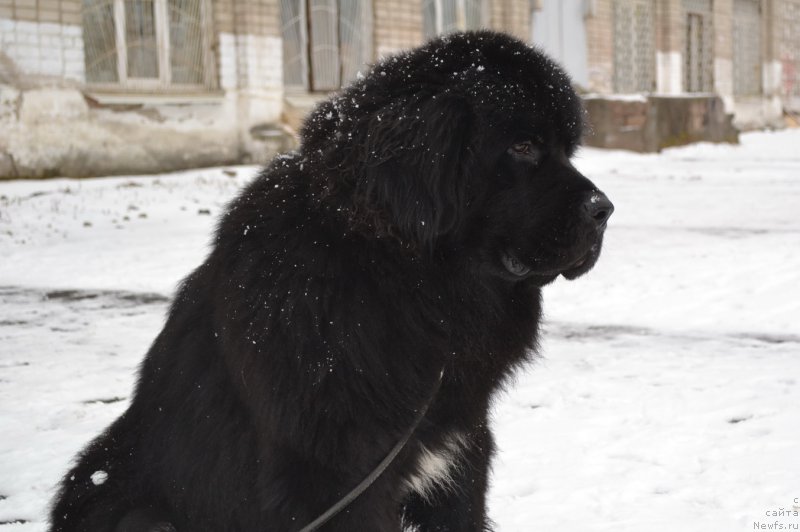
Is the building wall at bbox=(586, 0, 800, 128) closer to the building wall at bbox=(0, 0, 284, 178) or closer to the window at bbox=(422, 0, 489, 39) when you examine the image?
the window at bbox=(422, 0, 489, 39)

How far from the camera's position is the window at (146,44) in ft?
40.5

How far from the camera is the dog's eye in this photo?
2235 millimetres

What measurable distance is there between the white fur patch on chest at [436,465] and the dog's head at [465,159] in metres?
0.45

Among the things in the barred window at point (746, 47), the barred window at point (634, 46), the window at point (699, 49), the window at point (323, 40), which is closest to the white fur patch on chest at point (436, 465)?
the window at point (323, 40)

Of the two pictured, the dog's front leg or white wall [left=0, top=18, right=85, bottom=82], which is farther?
white wall [left=0, top=18, right=85, bottom=82]

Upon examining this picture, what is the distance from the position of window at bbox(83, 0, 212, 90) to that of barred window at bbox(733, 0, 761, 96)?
20334mm

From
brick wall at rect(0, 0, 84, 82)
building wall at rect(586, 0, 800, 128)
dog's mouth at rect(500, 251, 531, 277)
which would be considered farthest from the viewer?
building wall at rect(586, 0, 800, 128)

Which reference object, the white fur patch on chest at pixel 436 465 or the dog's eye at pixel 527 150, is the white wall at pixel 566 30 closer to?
the dog's eye at pixel 527 150

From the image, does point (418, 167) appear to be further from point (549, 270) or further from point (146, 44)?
point (146, 44)

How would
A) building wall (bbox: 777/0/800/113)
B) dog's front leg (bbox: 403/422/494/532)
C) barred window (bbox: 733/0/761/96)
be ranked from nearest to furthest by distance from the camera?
1. dog's front leg (bbox: 403/422/494/532)
2. barred window (bbox: 733/0/761/96)
3. building wall (bbox: 777/0/800/113)

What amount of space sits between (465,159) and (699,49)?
2656 centimetres

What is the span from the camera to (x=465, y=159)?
217 centimetres

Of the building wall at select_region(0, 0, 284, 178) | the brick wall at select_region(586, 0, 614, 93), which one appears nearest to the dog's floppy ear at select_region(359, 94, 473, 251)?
the building wall at select_region(0, 0, 284, 178)

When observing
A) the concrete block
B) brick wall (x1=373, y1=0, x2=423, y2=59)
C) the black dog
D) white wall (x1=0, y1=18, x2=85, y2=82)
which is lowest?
the black dog
